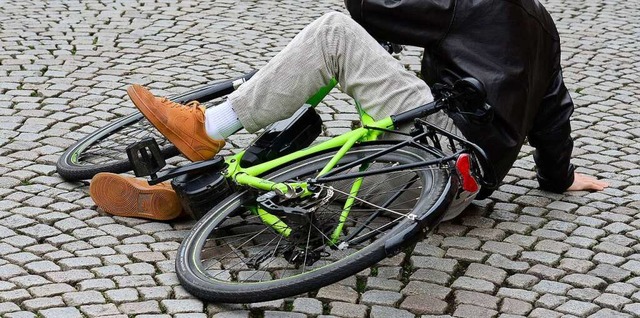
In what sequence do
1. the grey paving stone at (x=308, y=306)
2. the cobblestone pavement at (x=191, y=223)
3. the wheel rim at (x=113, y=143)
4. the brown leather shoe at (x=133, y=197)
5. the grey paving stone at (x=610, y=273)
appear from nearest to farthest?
the grey paving stone at (x=308, y=306), the cobblestone pavement at (x=191, y=223), the grey paving stone at (x=610, y=273), the brown leather shoe at (x=133, y=197), the wheel rim at (x=113, y=143)

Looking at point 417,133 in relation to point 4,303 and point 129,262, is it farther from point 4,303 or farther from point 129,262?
point 4,303

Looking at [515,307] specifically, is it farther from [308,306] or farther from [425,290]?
[308,306]

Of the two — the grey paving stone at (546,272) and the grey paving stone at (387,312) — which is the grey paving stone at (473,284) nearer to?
the grey paving stone at (546,272)

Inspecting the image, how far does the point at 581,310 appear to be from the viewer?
4.30 metres

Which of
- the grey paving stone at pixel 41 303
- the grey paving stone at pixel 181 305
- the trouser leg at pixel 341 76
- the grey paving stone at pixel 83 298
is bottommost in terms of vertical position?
the grey paving stone at pixel 181 305

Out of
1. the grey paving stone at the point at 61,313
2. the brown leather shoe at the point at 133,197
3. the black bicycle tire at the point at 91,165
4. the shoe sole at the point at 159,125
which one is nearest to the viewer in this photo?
the grey paving stone at the point at 61,313

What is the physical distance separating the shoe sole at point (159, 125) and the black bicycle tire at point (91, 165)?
60 cm

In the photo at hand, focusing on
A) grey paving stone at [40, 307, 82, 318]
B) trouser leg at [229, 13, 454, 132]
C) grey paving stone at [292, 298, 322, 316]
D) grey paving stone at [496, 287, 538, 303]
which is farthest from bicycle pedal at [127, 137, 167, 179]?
grey paving stone at [496, 287, 538, 303]

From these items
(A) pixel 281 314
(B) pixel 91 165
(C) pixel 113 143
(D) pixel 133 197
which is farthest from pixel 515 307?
(C) pixel 113 143

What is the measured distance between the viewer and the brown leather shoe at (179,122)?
4746mm

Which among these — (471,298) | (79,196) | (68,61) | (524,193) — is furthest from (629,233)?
(68,61)

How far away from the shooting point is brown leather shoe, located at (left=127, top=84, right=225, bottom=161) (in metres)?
4.75

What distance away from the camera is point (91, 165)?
541 centimetres

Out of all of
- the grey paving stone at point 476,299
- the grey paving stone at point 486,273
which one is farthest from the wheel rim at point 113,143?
the grey paving stone at point 476,299
